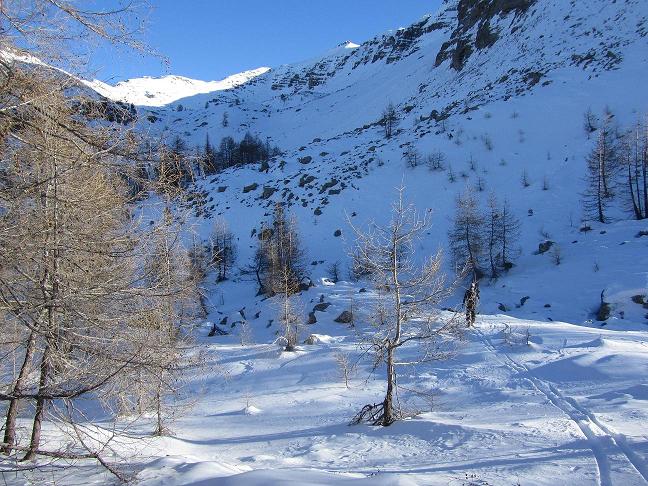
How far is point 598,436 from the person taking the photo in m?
6.36

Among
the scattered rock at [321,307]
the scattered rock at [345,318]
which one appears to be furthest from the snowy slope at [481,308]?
the scattered rock at [345,318]

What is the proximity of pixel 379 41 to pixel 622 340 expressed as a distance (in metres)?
147

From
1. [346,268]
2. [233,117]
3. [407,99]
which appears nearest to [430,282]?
[346,268]

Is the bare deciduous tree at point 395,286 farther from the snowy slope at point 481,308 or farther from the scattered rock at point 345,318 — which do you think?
the scattered rock at point 345,318

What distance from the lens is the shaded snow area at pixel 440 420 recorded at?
521cm

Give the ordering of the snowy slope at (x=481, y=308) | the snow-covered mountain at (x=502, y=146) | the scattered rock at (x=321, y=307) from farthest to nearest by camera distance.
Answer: the snow-covered mountain at (x=502, y=146) → the scattered rock at (x=321, y=307) → the snowy slope at (x=481, y=308)

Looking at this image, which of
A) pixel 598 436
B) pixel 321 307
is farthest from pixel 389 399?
pixel 321 307

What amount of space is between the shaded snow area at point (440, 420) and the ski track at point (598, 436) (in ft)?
0.09

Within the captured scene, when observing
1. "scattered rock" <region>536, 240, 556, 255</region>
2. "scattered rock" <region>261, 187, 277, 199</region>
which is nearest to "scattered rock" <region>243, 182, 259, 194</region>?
"scattered rock" <region>261, 187, 277, 199</region>

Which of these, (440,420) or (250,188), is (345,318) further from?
(250,188)

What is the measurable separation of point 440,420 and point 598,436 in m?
2.94

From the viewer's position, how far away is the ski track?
5.21m

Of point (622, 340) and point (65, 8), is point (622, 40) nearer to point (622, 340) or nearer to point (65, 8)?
point (622, 340)

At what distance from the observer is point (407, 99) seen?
7288cm
